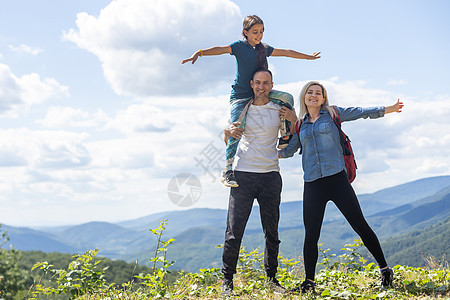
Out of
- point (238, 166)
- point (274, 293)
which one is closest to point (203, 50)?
point (238, 166)

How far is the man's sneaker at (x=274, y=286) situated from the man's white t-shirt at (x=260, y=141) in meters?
1.66

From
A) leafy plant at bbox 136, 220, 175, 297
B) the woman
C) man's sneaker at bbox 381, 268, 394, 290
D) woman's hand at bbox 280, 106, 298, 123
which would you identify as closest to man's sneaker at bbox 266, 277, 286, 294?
the woman

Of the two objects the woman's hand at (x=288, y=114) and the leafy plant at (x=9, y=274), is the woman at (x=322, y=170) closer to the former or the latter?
the woman's hand at (x=288, y=114)

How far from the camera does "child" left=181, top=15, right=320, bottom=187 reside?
5262 mm

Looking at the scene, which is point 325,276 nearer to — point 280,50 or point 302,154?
point 302,154

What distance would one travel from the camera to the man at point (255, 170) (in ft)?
16.9

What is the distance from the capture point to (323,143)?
4.90m

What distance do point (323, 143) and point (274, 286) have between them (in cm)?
221

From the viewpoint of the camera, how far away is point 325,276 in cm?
637

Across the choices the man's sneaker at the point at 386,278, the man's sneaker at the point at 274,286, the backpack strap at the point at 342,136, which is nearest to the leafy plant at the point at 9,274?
the man's sneaker at the point at 274,286

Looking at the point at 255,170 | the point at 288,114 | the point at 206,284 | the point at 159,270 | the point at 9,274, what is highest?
the point at 288,114

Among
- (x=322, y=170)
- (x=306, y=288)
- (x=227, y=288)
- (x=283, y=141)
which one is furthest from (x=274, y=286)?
(x=283, y=141)

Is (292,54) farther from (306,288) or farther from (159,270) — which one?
(159,270)

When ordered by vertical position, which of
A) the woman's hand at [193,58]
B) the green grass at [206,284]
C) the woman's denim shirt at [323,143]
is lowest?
the green grass at [206,284]
